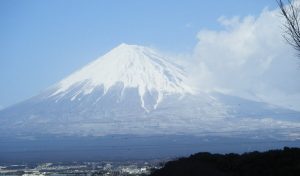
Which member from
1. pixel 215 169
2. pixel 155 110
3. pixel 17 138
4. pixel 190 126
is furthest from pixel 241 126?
pixel 215 169

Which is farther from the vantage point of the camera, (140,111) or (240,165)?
(140,111)

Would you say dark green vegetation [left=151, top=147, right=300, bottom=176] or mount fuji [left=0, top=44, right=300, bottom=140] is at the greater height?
mount fuji [left=0, top=44, right=300, bottom=140]

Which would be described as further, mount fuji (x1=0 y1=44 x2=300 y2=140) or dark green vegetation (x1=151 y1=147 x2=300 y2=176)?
mount fuji (x1=0 y1=44 x2=300 y2=140)

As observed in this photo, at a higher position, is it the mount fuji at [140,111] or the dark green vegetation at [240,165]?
the mount fuji at [140,111]
